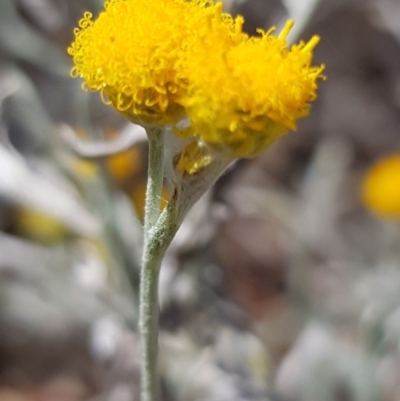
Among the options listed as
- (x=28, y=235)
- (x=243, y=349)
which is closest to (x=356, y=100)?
(x=28, y=235)

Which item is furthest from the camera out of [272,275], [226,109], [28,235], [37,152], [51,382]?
[272,275]

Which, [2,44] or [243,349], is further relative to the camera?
[2,44]

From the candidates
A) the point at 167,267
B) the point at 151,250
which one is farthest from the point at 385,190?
the point at 151,250

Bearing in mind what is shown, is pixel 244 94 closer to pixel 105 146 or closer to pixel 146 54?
pixel 146 54

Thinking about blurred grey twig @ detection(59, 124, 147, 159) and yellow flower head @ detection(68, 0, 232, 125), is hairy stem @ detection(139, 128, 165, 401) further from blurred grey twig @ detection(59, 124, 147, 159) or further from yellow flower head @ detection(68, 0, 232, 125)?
blurred grey twig @ detection(59, 124, 147, 159)

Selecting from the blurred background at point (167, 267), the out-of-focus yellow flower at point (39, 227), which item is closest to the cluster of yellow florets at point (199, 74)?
the blurred background at point (167, 267)

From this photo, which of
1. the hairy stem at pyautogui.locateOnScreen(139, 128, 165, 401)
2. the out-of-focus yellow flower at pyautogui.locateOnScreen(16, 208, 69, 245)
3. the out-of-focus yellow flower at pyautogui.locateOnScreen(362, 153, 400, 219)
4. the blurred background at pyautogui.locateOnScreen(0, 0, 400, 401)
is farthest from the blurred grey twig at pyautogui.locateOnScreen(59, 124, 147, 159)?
the out-of-focus yellow flower at pyautogui.locateOnScreen(362, 153, 400, 219)

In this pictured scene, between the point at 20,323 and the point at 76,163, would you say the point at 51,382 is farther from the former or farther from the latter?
the point at 76,163
